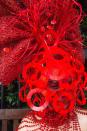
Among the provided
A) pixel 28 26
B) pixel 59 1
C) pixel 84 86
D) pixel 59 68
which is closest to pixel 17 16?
pixel 28 26

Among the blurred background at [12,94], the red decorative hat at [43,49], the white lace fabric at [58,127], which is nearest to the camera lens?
the red decorative hat at [43,49]

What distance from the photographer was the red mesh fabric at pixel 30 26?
1.52 metres

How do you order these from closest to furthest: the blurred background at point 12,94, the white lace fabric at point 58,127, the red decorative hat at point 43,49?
1. the red decorative hat at point 43,49
2. the white lace fabric at point 58,127
3. the blurred background at point 12,94

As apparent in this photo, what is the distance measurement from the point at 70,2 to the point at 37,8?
0.17m

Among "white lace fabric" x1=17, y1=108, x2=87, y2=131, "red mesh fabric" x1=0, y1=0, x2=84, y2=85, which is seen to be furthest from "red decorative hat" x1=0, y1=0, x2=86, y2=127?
"white lace fabric" x1=17, y1=108, x2=87, y2=131

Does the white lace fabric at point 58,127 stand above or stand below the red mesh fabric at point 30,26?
below

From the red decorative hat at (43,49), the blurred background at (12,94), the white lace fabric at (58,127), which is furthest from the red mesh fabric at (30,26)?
the blurred background at (12,94)

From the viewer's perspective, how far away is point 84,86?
1.46 m

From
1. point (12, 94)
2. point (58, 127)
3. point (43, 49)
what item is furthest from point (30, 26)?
point (12, 94)

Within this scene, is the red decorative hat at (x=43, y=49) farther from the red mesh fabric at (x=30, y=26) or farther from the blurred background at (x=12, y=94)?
the blurred background at (x=12, y=94)

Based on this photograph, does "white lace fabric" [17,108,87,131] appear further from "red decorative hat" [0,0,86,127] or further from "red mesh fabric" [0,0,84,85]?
"red mesh fabric" [0,0,84,85]

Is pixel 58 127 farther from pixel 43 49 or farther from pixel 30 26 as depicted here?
pixel 30 26

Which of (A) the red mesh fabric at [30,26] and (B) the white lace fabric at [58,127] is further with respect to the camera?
(B) the white lace fabric at [58,127]

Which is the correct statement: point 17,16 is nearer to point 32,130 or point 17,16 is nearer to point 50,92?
point 50,92
